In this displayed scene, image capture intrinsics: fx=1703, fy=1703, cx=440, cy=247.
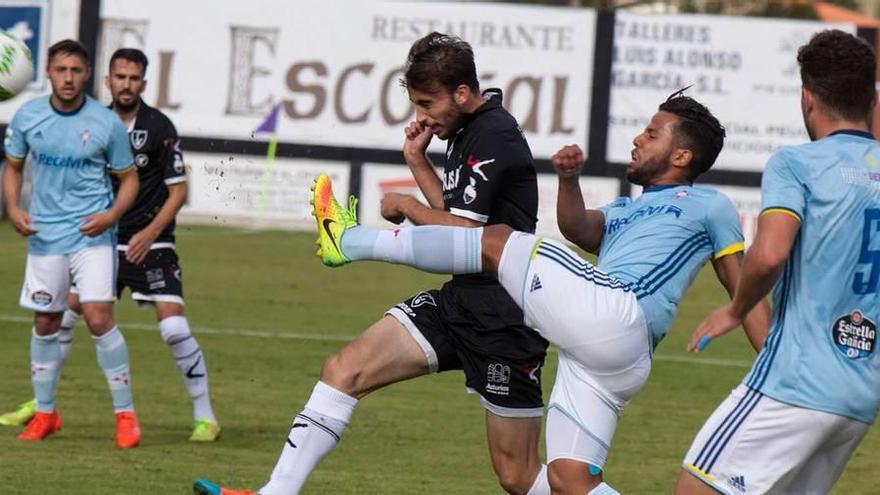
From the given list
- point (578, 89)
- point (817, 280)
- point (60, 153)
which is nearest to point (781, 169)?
point (817, 280)

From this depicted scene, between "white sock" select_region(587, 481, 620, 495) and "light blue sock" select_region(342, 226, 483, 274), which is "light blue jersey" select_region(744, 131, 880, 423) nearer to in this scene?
"white sock" select_region(587, 481, 620, 495)

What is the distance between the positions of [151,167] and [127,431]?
6.12 feet

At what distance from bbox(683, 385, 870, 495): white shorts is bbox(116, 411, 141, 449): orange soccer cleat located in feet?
16.1

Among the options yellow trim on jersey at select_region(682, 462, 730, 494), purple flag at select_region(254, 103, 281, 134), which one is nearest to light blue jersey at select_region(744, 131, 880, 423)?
yellow trim on jersey at select_region(682, 462, 730, 494)

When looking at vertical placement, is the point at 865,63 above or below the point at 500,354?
above

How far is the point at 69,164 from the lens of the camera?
10.1 metres

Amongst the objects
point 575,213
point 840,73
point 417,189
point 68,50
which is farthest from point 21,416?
point 417,189

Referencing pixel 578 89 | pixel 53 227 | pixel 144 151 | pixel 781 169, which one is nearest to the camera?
pixel 781 169

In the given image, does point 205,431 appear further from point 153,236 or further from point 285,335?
point 285,335

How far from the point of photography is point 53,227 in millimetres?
10023

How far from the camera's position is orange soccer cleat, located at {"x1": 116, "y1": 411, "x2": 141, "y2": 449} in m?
9.88

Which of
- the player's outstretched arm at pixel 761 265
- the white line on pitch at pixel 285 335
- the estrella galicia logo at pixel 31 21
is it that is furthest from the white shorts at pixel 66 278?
the estrella galicia logo at pixel 31 21

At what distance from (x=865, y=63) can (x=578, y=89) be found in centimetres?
1925

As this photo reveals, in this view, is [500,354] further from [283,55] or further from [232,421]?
[283,55]
